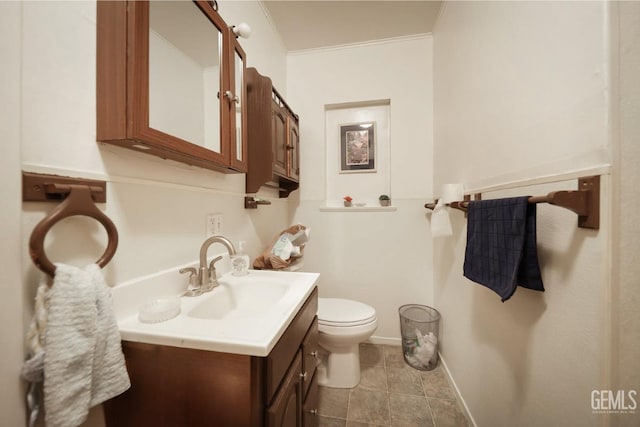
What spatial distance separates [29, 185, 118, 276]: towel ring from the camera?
42 cm

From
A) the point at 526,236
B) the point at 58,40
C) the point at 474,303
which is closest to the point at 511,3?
the point at 526,236

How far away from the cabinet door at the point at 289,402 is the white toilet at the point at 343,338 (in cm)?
53

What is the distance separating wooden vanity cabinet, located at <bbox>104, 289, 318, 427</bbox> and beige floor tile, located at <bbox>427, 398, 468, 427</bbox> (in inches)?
41.0

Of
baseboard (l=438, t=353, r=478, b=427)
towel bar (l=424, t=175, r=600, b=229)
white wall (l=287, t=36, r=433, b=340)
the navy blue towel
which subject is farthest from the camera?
white wall (l=287, t=36, r=433, b=340)

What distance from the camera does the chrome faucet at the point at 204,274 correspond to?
759 mm

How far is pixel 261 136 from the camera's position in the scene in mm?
1124

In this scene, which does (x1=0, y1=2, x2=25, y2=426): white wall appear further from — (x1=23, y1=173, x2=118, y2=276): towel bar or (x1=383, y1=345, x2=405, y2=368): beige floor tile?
(x1=383, y1=345, x2=405, y2=368): beige floor tile

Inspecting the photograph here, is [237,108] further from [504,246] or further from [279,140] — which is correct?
[504,246]

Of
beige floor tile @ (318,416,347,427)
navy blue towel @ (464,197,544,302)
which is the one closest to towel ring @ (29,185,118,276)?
navy blue towel @ (464,197,544,302)

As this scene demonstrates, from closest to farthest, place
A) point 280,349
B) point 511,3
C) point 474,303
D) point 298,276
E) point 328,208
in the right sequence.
→ point 280,349, point 511,3, point 298,276, point 474,303, point 328,208

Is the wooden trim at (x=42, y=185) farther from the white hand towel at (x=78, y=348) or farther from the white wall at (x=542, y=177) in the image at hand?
the white wall at (x=542, y=177)

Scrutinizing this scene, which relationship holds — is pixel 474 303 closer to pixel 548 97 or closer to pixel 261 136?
pixel 548 97

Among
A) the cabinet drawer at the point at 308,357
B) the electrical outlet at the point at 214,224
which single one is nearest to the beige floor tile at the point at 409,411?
the cabinet drawer at the point at 308,357

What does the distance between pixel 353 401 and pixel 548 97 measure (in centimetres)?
165
